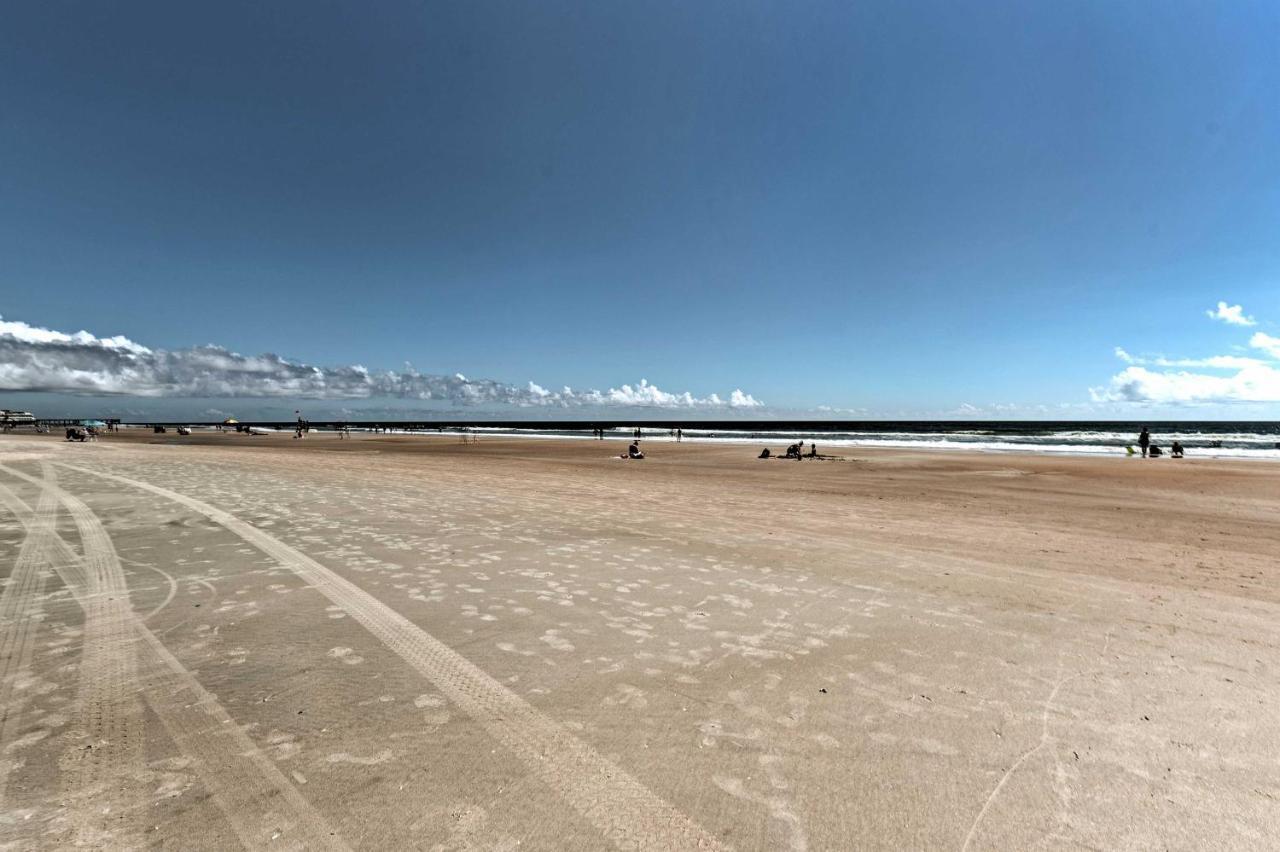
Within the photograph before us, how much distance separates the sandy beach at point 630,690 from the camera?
9.64 feet

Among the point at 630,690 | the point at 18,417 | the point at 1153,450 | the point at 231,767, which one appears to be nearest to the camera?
the point at 231,767

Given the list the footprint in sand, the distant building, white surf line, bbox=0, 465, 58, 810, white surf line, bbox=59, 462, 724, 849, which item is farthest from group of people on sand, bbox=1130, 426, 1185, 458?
the distant building

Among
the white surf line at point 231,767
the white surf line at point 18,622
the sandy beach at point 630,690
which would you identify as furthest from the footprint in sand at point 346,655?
the white surf line at point 18,622

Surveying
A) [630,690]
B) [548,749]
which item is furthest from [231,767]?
[630,690]

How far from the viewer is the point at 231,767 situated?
10.8 ft

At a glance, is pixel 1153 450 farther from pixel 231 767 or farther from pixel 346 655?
pixel 231 767

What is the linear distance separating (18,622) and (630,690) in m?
6.20

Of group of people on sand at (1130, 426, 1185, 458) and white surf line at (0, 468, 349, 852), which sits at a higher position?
group of people on sand at (1130, 426, 1185, 458)

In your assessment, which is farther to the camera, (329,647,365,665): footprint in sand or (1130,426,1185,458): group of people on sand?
(1130,426,1185,458): group of people on sand

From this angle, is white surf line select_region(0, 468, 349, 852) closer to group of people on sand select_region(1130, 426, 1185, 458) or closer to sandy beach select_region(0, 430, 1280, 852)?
sandy beach select_region(0, 430, 1280, 852)

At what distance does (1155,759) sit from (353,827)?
4733 millimetres

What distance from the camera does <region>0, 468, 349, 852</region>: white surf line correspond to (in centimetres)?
277

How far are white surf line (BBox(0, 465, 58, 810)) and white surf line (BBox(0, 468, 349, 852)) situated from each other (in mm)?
695

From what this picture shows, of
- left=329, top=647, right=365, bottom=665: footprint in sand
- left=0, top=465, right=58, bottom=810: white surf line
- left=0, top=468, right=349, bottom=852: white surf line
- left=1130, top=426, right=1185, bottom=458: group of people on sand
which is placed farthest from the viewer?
left=1130, top=426, right=1185, bottom=458: group of people on sand
